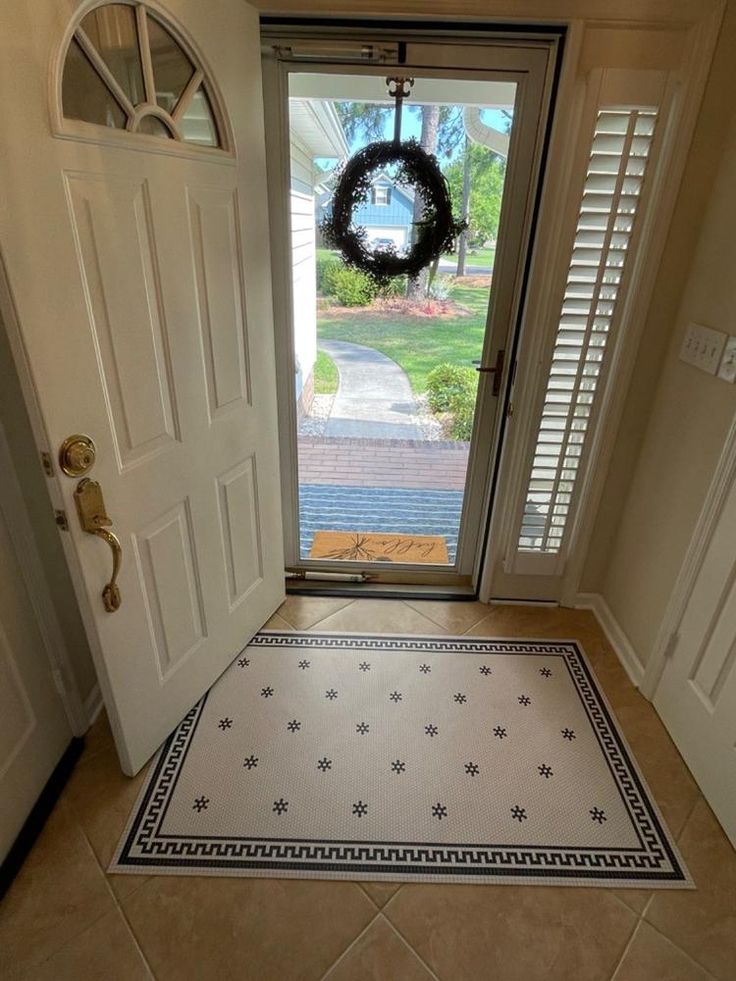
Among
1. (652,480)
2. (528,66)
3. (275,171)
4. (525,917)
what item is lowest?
(525,917)

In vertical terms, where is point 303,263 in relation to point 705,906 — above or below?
above

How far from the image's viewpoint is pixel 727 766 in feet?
4.69

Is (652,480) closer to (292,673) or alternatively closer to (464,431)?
(464,431)

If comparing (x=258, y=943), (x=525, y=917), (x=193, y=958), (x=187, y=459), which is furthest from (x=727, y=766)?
(x=187, y=459)

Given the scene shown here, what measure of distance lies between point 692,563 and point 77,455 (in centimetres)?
176

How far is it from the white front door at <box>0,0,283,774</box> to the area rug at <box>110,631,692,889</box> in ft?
0.62

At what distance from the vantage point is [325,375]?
2.35 metres

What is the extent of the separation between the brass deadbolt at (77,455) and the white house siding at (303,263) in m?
1.04

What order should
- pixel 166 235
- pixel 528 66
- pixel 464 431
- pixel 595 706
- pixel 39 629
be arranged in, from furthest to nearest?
pixel 464 431
pixel 595 706
pixel 528 66
pixel 39 629
pixel 166 235

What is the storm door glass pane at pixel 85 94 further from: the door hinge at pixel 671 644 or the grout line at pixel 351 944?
the door hinge at pixel 671 644

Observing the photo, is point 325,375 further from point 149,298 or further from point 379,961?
point 379,961

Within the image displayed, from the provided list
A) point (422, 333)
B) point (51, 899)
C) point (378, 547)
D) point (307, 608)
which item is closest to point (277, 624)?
point (307, 608)

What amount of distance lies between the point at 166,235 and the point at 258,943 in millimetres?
1704

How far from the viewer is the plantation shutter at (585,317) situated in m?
1.54
